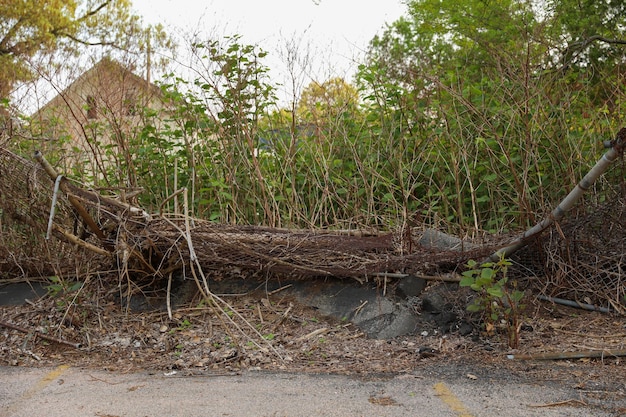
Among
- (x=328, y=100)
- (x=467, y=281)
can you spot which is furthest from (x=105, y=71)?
(x=467, y=281)

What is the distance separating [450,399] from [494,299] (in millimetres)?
1246

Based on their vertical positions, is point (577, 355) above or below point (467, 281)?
below

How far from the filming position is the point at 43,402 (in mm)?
3658

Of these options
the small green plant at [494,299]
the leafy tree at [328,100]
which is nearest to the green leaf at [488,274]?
the small green plant at [494,299]

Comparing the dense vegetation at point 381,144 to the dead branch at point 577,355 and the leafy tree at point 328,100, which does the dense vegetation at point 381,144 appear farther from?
the dead branch at point 577,355

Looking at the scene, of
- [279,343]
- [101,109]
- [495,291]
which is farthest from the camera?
[101,109]

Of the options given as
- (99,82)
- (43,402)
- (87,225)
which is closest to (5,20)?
(99,82)

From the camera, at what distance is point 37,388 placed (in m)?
3.98

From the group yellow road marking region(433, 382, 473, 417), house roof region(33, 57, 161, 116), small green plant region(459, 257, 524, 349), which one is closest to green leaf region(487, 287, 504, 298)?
small green plant region(459, 257, 524, 349)

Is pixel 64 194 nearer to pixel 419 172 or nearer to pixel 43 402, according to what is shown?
pixel 43 402

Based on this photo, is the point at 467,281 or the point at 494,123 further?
the point at 494,123

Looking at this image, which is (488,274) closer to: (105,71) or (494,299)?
(494,299)

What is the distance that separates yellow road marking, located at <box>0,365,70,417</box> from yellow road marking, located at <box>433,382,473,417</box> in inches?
91.2

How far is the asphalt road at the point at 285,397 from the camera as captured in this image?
334 centimetres
